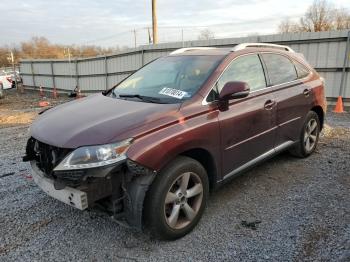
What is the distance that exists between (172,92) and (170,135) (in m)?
0.76

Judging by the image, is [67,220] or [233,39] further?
[233,39]

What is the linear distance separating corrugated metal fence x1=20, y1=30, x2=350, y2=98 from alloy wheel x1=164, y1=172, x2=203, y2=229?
9094mm

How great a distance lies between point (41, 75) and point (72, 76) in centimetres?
500

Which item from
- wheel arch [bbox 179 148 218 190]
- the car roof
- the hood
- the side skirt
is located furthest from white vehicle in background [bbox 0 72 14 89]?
wheel arch [bbox 179 148 218 190]

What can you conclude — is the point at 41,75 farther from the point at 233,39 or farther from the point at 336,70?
the point at 336,70

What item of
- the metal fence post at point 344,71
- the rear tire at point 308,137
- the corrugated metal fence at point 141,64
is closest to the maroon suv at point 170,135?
the rear tire at point 308,137

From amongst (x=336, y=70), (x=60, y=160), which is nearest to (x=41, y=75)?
(x=336, y=70)

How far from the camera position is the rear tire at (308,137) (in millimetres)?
5078

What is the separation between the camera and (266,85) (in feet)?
14.0

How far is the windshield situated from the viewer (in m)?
3.60

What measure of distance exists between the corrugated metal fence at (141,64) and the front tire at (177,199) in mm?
9087

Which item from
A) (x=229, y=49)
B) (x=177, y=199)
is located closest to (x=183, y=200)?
(x=177, y=199)

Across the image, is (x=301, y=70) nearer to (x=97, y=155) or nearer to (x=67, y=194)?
(x=97, y=155)

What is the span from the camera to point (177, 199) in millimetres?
3150
